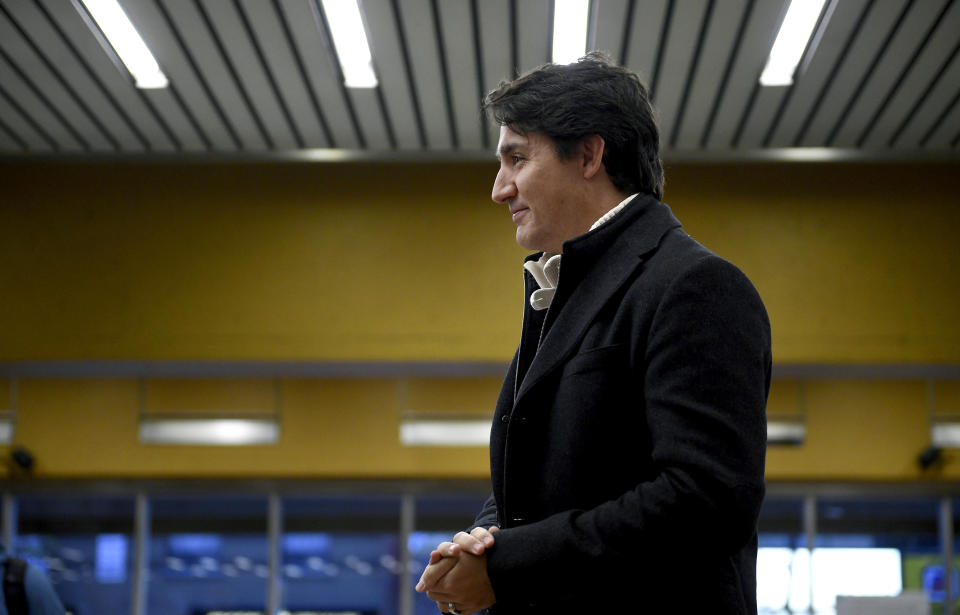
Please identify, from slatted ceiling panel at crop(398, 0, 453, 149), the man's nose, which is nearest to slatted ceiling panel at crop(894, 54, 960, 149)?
slatted ceiling panel at crop(398, 0, 453, 149)

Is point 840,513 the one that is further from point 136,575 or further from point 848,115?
point 136,575

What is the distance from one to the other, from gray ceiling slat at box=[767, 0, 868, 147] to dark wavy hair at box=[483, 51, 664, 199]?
4.20 metres

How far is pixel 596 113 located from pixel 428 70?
185 inches

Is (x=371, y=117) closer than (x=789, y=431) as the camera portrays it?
Yes

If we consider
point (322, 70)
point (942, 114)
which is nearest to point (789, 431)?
point (942, 114)

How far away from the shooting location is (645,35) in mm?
5719

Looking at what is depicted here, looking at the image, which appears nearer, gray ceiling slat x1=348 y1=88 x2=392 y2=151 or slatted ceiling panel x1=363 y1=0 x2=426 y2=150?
slatted ceiling panel x1=363 y1=0 x2=426 y2=150

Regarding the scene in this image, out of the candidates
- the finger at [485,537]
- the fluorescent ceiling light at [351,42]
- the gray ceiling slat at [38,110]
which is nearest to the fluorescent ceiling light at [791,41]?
the fluorescent ceiling light at [351,42]

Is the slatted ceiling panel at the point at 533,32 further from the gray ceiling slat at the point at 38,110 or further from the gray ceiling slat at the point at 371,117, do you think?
the gray ceiling slat at the point at 38,110

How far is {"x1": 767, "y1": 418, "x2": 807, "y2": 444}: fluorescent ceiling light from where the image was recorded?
349 inches

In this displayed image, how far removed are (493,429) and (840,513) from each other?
27.2 ft

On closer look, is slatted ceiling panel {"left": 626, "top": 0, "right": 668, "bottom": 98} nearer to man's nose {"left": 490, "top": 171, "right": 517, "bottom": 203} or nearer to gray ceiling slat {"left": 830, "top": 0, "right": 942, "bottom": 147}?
gray ceiling slat {"left": 830, "top": 0, "right": 942, "bottom": 147}

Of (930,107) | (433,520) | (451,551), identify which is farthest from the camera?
(433,520)

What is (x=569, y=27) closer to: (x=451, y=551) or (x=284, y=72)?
(x=284, y=72)
